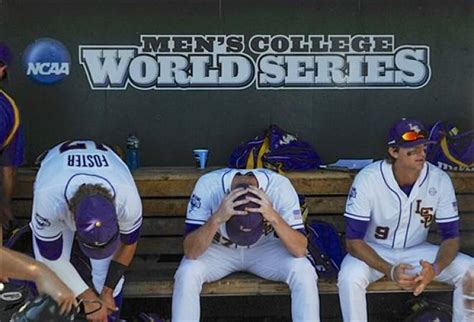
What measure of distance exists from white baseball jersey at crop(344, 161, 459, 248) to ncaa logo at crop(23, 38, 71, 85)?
1669mm

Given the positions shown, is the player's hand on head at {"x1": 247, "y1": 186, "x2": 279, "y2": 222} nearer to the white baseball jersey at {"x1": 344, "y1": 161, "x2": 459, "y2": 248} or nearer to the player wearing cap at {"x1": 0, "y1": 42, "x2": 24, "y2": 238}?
the white baseball jersey at {"x1": 344, "y1": 161, "x2": 459, "y2": 248}

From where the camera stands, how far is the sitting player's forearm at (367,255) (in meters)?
3.75

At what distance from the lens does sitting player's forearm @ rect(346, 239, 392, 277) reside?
3.75m

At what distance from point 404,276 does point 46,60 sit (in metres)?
2.09

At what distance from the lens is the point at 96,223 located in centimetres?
322

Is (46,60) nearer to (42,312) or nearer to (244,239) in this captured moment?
(244,239)

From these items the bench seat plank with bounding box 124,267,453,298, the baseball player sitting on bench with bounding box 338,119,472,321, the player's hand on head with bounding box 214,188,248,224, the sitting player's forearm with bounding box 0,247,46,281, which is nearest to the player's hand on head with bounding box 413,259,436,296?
the baseball player sitting on bench with bounding box 338,119,472,321

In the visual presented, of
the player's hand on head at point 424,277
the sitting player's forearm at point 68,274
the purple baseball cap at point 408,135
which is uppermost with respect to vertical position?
the purple baseball cap at point 408,135

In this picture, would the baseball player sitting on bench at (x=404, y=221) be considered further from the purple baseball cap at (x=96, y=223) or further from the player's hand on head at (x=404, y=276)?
the purple baseball cap at (x=96, y=223)

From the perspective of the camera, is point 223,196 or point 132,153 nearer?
point 223,196

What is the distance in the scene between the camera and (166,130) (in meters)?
4.77

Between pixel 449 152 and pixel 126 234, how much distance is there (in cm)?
173

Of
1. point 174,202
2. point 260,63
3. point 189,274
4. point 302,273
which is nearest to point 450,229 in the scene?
point 302,273

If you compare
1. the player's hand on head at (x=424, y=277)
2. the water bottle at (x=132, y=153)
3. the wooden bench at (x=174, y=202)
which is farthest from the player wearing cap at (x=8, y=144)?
the player's hand on head at (x=424, y=277)
